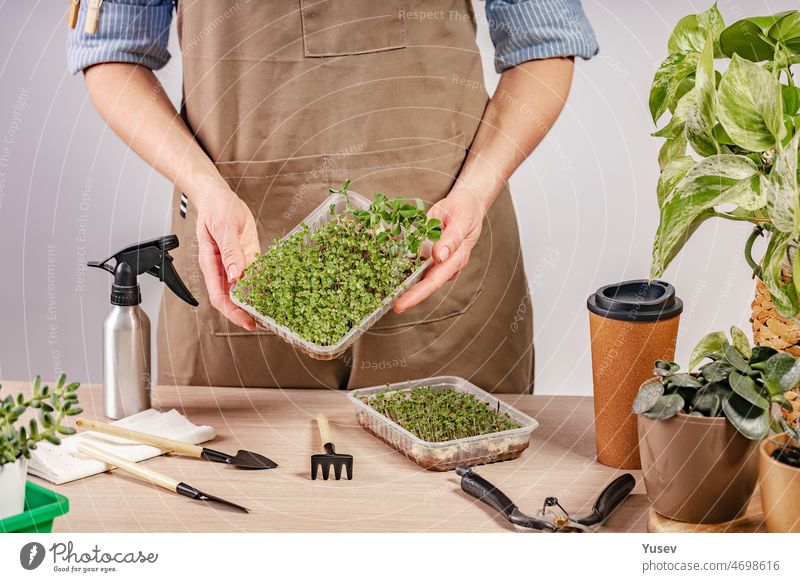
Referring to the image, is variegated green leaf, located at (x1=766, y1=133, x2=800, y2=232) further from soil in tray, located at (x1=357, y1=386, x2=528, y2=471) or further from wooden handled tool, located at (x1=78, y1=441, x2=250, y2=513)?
wooden handled tool, located at (x1=78, y1=441, x2=250, y2=513)

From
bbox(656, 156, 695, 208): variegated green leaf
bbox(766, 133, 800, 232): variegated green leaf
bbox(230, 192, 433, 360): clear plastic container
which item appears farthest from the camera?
bbox(230, 192, 433, 360): clear plastic container

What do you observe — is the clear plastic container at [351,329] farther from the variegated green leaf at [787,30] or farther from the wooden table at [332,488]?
the variegated green leaf at [787,30]

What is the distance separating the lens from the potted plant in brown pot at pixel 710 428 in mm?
588

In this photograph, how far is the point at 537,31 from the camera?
0.97 metres

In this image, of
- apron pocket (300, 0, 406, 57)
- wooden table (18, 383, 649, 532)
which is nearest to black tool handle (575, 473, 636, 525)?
wooden table (18, 383, 649, 532)

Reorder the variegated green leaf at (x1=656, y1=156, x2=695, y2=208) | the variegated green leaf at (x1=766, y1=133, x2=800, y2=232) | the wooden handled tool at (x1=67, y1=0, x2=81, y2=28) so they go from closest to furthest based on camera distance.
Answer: the variegated green leaf at (x1=766, y1=133, x2=800, y2=232) → the variegated green leaf at (x1=656, y1=156, x2=695, y2=208) → the wooden handled tool at (x1=67, y1=0, x2=81, y2=28)

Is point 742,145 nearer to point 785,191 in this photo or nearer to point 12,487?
point 785,191

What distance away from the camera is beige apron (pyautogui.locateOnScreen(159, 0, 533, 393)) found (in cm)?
98

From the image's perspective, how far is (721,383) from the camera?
60 centimetres

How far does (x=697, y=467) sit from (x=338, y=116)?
0.59 metres

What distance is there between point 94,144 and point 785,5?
77cm

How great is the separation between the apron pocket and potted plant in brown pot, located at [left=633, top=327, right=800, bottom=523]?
0.54 meters
